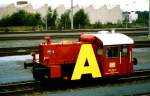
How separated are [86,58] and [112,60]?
1.20 meters

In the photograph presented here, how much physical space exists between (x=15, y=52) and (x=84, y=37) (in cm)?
1147

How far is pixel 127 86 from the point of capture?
53.1ft

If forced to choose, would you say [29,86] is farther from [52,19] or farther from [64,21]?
[64,21]

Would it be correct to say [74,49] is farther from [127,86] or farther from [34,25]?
[34,25]

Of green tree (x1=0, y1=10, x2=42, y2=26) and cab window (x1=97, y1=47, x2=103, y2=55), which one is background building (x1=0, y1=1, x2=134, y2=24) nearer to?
green tree (x1=0, y1=10, x2=42, y2=26)

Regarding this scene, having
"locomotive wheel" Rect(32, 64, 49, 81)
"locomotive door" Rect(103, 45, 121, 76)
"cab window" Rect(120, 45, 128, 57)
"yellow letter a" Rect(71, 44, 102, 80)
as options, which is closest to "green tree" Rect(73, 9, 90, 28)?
"cab window" Rect(120, 45, 128, 57)

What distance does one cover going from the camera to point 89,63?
1596cm

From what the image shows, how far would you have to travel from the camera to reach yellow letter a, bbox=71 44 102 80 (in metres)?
15.8

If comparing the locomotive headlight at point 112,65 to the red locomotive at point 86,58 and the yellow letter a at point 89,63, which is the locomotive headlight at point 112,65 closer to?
the red locomotive at point 86,58

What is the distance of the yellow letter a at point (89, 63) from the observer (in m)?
15.8

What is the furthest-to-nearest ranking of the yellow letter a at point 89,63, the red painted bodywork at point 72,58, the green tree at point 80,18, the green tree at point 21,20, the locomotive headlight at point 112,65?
the green tree at point 80,18
the green tree at point 21,20
the locomotive headlight at point 112,65
the yellow letter a at point 89,63
the red painted bodywork at point 72,58

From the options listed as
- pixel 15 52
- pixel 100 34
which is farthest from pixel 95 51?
pixel 15 52

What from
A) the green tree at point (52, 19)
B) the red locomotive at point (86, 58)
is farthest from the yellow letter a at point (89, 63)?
the green tree at point (52, 19)

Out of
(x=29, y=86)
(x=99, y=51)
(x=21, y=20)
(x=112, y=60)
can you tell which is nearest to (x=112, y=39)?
(x=99, y=51)
